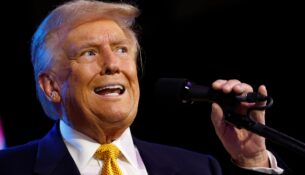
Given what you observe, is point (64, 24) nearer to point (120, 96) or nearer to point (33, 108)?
point (120, 96)

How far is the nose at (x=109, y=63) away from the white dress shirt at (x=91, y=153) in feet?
0.89

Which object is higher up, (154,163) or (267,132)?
(267,132)

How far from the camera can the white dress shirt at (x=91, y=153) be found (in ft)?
7.39

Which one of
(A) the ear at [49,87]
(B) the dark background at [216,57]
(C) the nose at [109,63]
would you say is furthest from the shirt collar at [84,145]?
(B) the dark background at [216,57]

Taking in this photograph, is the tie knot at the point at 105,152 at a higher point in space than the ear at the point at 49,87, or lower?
lower

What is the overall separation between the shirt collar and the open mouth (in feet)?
Answer: 0.60

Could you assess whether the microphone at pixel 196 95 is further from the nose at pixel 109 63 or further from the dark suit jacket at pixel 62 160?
the dark suit jacket at pixel 62 160

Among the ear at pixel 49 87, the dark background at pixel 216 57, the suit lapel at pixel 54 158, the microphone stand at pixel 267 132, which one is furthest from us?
the dark background at pixel 216 57

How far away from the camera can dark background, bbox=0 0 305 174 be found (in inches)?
131

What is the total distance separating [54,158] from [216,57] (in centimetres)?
142

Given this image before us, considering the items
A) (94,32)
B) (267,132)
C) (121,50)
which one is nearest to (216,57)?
(121,50)


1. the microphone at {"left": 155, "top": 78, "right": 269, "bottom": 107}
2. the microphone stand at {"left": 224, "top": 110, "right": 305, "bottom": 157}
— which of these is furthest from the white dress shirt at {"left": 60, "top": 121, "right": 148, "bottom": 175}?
the microphone stand at {"left": 224, "top": 110, "right": 305, "bottom": 157}

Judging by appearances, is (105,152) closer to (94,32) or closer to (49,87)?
(49,87)

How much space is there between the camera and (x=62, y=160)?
2248mm
